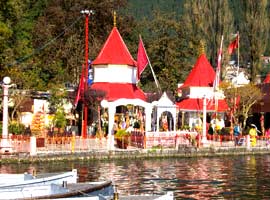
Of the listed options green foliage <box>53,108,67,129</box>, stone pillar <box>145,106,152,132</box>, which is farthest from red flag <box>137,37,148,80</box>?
green foliage <box>53,108,67,129</box>

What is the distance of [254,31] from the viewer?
75.2 meters

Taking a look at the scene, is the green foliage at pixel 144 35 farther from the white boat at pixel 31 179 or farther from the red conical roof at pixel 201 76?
the white boat at pixel 31 179

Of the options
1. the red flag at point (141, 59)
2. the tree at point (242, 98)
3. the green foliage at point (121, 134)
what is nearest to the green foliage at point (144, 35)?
the tree at point (242, 98)

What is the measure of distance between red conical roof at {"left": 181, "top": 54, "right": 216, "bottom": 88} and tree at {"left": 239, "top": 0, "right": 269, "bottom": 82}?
38.9ft

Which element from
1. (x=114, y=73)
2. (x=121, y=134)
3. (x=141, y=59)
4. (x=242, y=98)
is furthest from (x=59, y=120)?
(x=242, y=98)

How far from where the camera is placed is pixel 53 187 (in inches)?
746

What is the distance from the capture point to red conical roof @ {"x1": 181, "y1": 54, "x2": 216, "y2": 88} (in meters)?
63.0

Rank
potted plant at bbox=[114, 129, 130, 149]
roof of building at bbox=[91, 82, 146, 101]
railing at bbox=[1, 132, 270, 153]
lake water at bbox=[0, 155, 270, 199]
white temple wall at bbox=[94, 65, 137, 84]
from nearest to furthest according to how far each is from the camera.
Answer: lake water at bbox=[0, 155, 270, 199] < railing at bbox=[1, 132, 270, 153] < potted plant at bbox=[114, 129, 130, 149] < roof of building at bbox=[91, 82, 146, 101] < white temple wall at bbox=[94, 65, 137, 84]

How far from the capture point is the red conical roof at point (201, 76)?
207ft

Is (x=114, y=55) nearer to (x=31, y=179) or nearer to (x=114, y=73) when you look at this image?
(x=114, y=73)

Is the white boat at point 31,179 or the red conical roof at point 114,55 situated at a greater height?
the red conical roof at point 114,55

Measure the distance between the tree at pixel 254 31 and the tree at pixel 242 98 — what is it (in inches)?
616

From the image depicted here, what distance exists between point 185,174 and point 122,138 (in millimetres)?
11133

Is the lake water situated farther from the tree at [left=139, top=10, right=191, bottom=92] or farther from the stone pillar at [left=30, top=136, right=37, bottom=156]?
the tree at [left=139, top=10, right=191, bottom=92]
